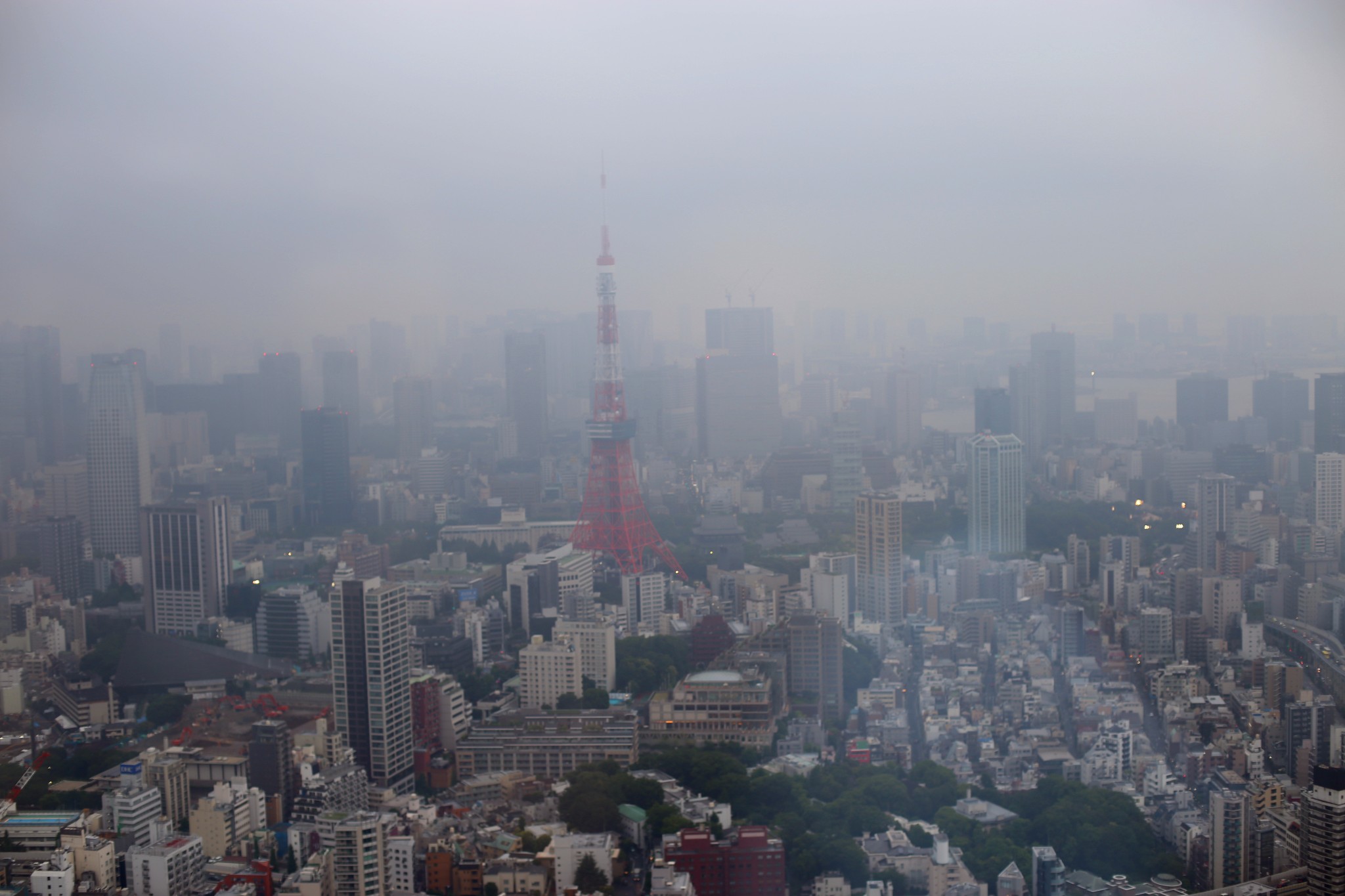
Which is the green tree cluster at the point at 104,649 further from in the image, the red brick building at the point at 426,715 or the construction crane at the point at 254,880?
the construction crane at the point at 254,880

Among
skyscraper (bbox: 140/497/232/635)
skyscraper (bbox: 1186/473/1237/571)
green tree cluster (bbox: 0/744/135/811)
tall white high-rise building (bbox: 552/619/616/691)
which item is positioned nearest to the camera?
green tree cluster (bbox: 0/744/135/811)

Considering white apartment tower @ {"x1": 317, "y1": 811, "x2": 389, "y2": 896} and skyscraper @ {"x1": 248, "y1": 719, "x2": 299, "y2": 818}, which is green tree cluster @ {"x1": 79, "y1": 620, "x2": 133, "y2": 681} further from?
white apartment tower @ {"x1": 317, "y1": 811, "x2": 389, "y2": 896}

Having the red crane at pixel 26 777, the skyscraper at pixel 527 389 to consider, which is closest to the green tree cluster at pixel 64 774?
the red crane at pixel 26 777

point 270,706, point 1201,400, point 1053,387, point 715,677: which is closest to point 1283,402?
point 1201,400

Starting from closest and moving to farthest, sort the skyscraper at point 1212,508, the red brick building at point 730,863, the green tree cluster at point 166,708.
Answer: the red brick building at point 730,863 → the green tree cluster at point 166,708 → the skyscraper at point 1212,508

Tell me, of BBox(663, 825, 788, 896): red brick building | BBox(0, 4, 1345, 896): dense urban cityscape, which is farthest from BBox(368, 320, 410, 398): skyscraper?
BBox(663, 825, 788, 896): red brick building

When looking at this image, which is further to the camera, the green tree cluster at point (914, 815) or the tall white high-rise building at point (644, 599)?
the tall white high-rise building at point (644, 599)

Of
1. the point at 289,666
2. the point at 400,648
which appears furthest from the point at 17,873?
the point at 289,666
